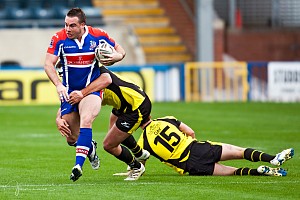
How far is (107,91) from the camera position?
11289 millimetres

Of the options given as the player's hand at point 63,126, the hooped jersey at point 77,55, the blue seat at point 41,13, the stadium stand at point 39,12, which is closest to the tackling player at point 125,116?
the hooped jersey at point 77,55

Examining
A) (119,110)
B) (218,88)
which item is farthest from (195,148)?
(218,88)

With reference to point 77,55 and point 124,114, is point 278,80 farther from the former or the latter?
point 77,55

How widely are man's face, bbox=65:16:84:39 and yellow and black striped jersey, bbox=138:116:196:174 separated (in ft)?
4.86

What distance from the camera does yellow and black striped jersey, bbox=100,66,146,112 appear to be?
11.3 metres

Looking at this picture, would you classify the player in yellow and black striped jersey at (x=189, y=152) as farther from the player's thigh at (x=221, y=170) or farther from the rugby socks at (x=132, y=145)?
the rugby socks at (x=132, y=145)

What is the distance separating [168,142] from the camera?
11.3 m

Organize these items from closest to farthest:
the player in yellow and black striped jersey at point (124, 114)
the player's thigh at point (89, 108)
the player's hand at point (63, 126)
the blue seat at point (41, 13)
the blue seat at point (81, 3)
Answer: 1. the player's thigh at point (89, 108)
2. the player's hand at point (63, 126)
3. the player in yellow and black striped jersey at point (124, 114)
4. the blue seat at point (41, 13)
5. the blue seat at point (81, 3)

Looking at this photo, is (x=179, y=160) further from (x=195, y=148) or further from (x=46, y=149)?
(x=46, y=149)

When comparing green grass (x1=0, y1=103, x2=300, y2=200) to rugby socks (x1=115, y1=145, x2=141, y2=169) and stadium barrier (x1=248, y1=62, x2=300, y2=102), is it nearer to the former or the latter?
rugby socks (x1=115, y1=145, x2=141, y2=169)

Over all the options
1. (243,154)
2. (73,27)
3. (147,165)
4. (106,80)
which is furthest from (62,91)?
(147,165)

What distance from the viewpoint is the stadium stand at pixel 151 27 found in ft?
114

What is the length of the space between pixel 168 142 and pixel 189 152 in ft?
0.97

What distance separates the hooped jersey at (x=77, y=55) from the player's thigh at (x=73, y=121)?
0.30 metres
